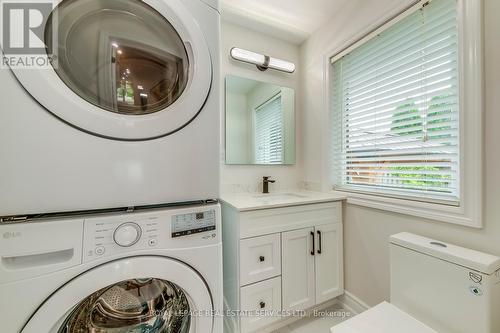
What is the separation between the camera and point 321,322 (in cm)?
138

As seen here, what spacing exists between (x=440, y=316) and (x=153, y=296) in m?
1.27

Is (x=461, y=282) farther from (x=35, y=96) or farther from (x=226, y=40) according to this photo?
(x=226, y=40)

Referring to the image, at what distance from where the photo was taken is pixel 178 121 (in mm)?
723

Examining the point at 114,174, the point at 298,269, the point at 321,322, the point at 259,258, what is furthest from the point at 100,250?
the point at 321,322

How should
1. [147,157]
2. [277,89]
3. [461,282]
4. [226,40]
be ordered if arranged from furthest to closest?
[277,89] < [226,40] < [461,282] < [147,157]

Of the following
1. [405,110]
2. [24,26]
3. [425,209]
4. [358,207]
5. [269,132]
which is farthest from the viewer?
[269,132]

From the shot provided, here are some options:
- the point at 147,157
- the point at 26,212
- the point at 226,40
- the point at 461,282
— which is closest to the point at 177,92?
the point at 147,157

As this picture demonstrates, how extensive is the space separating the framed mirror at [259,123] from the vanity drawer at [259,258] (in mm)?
748

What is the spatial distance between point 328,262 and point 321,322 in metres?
0.42

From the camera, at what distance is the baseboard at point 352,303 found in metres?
1.38

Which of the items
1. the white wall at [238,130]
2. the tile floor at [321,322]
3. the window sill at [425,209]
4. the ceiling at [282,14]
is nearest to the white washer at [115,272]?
the tile floor at [321,322]

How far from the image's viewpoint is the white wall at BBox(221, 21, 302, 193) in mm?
1667

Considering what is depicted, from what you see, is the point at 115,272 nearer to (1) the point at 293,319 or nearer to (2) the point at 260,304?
(2) the point at 260,304

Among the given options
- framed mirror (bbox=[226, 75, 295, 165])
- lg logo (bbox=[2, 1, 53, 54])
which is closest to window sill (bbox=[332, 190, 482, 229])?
framed mirror (bbox=[226, 75, 295, 165])
